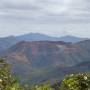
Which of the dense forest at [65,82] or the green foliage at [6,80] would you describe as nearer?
the dense forest at [65,82]

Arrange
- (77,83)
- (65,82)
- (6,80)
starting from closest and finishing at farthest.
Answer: (77,83) < (65,82) < (6,80)

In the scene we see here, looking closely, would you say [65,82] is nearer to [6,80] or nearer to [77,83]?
[77,83]

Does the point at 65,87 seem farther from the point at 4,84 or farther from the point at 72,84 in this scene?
the point at 4,84

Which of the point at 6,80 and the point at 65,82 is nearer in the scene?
the point at 65,82

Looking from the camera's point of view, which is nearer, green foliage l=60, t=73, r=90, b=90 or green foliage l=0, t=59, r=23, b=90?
green foliage l=60, t=73, r=90, b=90

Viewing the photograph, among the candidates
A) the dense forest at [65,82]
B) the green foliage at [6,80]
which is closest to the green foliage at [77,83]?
the dense forest at [65,82]

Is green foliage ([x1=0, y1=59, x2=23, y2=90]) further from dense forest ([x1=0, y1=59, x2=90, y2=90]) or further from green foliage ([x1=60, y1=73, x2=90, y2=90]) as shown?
green foliage ([x1=60, y1=73, x2=90, y2=90])

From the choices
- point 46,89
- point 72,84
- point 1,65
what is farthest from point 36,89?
point 1,65

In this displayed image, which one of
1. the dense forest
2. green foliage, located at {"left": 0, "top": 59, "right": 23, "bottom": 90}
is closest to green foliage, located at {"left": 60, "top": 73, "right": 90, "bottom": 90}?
the dense forest

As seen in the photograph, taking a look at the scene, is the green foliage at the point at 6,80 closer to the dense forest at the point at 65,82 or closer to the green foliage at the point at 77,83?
the dense forest at the point at 65,82

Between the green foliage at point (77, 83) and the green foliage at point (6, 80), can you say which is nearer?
the green foliage at point (77, 83)

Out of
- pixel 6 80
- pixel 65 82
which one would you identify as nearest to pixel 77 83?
pixel 65 82

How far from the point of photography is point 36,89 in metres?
15.0

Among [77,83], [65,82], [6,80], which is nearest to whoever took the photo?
[77,83]
